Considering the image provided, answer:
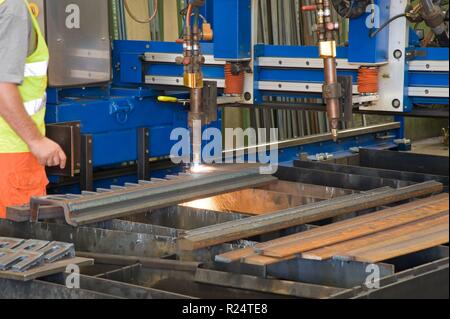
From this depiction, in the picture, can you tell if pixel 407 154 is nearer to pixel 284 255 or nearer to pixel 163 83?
pixel 163 83

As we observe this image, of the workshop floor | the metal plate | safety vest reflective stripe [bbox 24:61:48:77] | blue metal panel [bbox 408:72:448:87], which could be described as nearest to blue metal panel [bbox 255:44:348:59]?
blue metal panel [bbox 408:72:448:87]

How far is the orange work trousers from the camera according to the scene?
2.83 meters

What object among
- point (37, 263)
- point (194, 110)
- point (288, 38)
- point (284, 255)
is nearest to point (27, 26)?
point (194, 110)

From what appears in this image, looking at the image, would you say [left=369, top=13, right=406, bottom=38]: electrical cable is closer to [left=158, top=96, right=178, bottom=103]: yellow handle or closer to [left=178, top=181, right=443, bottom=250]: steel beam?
[left=178, top=181, right=443, bottom=250]: steel beam

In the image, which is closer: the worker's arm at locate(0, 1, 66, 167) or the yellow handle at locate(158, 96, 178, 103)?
the worker's arm at locate(0, 1, 66, 167)

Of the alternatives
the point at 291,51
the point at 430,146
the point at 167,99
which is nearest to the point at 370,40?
the point at 291,51

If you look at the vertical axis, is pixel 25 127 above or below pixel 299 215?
above

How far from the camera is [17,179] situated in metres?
2.84

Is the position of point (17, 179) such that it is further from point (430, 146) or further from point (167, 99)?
point (430, 146)

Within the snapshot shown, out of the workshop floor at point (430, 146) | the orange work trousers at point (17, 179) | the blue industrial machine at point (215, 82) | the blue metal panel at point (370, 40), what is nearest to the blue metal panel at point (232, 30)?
the blue industrial machine at point (215, 82)

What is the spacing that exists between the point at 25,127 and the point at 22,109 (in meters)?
0.05

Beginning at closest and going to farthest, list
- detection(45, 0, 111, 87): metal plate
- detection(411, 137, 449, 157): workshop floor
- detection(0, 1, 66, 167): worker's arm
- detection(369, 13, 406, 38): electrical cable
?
detection(0, 1, 66, 167): worker's arm → detection(369, 13, 406, 38): electrical cable → detection(45, 0, 111, 87): metal plate → detection(411, 137, 449, 157): workshop floor

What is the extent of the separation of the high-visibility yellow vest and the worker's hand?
11 centimetres
